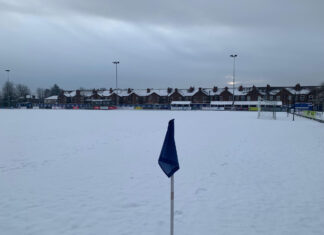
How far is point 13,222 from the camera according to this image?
4859 mm

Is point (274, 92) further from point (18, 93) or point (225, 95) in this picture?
point (18, 93)

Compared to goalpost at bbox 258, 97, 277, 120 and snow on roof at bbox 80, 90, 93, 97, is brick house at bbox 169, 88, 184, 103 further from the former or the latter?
snow on roof at bbox 80, 90, 93, 97

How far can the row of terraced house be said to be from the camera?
291 feet

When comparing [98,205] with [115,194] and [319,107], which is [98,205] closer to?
[115,194]

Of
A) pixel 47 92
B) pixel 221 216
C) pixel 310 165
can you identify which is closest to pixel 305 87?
pixel 310 165

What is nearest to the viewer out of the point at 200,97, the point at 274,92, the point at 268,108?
the point at 268,108

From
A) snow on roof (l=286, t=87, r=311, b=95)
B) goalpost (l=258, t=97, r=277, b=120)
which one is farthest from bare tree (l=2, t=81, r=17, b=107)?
snow on roof (l=286, t=87, r=311, b=95)

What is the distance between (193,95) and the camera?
314ft

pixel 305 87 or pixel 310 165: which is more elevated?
pixel 305 87

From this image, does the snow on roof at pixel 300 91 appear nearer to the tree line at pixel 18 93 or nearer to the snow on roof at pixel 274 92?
the snow on roof at pixel 274 92

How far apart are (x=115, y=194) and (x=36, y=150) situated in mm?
6910

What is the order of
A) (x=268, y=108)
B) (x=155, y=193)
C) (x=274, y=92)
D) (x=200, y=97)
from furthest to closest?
(x=200, y=97)
(x=274, y=92)
(x=268, y=108)
(x=155, y=193)

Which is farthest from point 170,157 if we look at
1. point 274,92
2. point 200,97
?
point 274,92

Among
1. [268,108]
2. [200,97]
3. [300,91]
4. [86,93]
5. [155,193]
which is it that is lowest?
[155,193]
